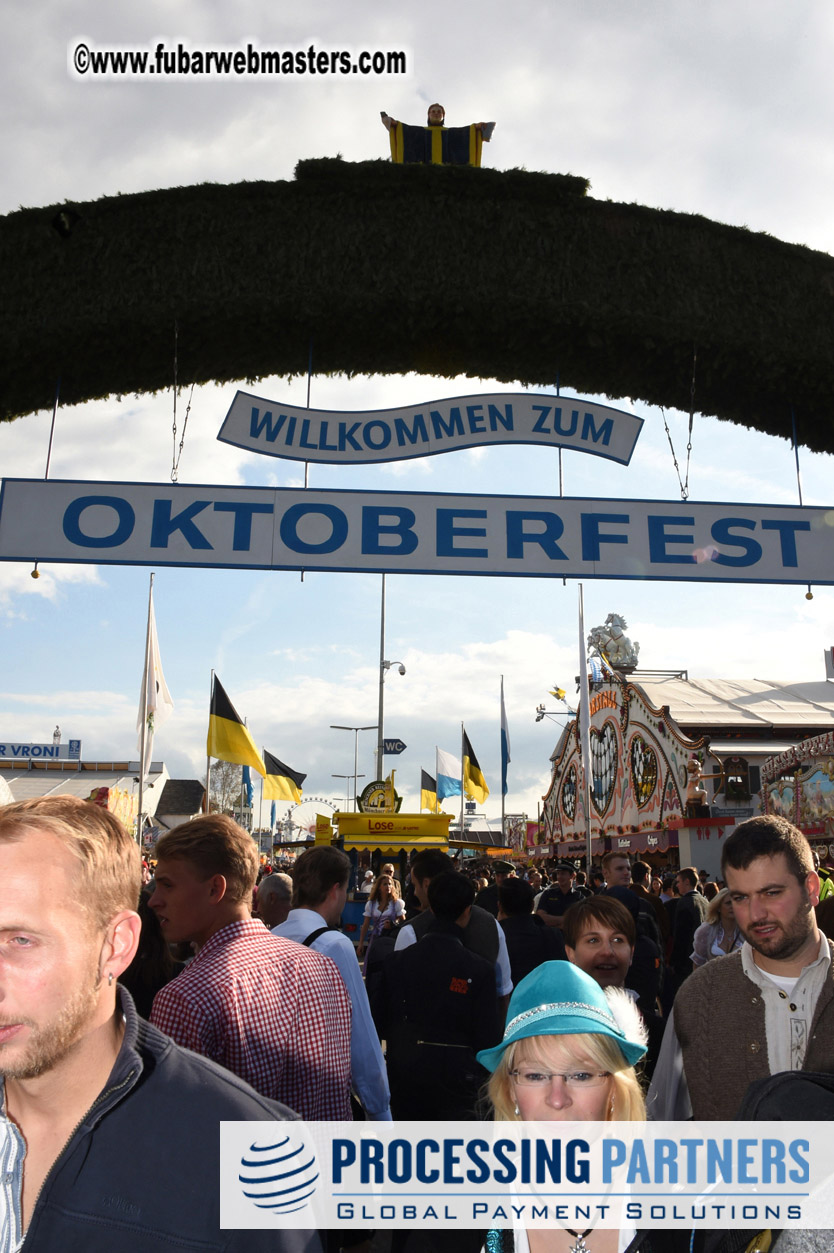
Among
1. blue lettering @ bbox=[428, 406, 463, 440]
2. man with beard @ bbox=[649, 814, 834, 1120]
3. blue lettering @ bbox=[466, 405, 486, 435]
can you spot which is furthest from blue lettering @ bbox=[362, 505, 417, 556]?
man with beard @ bbox=[649, 814, 834, 1120]

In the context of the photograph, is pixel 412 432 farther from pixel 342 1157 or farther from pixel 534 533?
pixel 342 1157

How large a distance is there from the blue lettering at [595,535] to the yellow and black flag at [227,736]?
7942 mm

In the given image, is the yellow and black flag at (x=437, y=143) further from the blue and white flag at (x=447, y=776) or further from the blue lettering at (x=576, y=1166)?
the blue and white flag at (x=447, y=776)

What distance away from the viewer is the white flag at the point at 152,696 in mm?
15250

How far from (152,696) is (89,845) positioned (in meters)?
14.4

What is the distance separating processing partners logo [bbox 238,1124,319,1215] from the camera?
5.45 feet

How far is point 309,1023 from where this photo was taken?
3029mm

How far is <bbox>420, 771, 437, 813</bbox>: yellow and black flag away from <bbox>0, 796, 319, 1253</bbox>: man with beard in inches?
1035

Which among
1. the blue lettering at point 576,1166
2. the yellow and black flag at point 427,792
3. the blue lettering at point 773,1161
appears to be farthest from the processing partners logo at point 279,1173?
the yellow and black flag at point 427,792

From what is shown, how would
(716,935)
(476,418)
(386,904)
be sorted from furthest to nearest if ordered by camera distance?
(386,904)
(716,935)
(476,418)

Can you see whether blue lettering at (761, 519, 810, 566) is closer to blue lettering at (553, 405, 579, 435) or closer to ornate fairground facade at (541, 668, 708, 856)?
blue lettering at (553, 405, 579, 435)

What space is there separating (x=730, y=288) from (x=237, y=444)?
3548 millimetres

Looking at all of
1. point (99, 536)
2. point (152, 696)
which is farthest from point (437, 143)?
point (152, 696)

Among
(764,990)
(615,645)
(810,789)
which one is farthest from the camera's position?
(615,645)
